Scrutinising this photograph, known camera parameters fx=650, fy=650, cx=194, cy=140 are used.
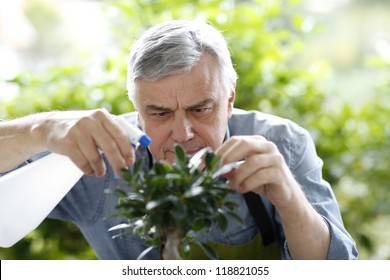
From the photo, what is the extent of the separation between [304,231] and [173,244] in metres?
0.37

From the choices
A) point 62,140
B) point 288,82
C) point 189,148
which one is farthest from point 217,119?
point 288,82

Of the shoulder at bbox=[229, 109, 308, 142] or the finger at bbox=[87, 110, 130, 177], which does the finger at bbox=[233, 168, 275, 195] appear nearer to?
the finger at bbox=[87, 110, 130, 177]

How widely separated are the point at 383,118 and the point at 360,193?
1.00ft

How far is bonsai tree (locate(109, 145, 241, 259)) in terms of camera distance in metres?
1.09

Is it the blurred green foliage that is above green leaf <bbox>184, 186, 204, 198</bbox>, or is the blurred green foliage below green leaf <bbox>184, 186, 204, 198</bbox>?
below

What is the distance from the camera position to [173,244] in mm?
1131

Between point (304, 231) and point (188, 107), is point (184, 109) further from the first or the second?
point (304, 231)

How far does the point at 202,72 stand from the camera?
1.45 metres

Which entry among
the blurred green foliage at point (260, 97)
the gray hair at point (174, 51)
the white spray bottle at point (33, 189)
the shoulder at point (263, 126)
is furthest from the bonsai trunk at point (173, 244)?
the blurred green foliage at point (260, 97)

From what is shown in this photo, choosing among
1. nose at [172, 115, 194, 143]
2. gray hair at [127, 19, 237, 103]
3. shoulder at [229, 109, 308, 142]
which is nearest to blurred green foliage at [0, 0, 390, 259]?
shoulder at [229, 109, 308, 142]

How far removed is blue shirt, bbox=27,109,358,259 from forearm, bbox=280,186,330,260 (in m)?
0.16

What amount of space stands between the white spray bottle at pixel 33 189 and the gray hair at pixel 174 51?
270mm

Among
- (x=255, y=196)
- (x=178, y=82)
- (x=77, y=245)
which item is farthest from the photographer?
(x=77, y=245)
